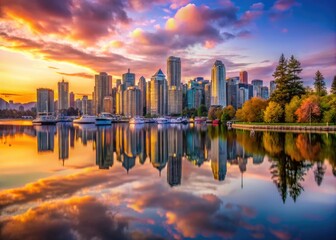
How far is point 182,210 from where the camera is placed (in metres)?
A: 14.4

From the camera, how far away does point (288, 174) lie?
21844 mm

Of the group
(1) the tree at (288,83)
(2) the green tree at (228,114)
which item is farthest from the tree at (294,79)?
(2) the green tree at (228,114)

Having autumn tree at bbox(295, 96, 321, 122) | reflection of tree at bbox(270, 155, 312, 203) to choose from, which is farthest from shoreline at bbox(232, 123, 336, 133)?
reflection of tree at bbox(270, 155, 312, 203)

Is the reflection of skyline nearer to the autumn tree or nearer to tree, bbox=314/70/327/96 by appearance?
the autumn tree

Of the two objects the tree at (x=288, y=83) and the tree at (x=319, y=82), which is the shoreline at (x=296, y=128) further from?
the tree at (x=319, y=82)

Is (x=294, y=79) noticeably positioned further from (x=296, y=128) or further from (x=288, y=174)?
(x=288, y=174)

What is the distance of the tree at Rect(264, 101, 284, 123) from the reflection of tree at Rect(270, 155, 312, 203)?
57.4m

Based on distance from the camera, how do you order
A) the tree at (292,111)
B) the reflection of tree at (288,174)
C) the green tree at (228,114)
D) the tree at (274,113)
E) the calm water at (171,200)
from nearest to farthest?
the calm water at (171,200), the reflection of tree at (288,174), the tree at (292,111), the tree at (274,113), the green tree at (228,114)

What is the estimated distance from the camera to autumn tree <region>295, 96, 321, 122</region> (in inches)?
Answer: 2931

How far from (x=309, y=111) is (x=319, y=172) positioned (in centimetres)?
5818

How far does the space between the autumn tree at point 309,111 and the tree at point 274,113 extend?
7.51 metres

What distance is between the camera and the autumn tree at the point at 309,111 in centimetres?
7444

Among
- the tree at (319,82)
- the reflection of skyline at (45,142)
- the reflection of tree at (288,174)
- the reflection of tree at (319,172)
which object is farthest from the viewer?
the tree at (319,82)

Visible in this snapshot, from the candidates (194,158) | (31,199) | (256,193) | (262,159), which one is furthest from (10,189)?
(262,159)
